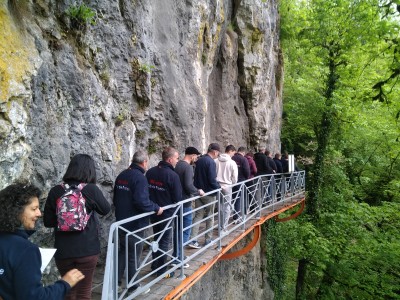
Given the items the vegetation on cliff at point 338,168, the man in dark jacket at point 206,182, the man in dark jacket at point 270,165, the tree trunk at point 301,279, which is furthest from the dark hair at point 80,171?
the tree trunk at point 301,279

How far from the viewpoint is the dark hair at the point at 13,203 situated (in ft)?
7.20

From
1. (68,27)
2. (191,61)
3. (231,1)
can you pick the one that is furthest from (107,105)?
(231,1)

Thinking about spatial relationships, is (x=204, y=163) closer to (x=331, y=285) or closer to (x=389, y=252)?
(x=389, y=252)

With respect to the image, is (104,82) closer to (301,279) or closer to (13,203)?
(13,203)

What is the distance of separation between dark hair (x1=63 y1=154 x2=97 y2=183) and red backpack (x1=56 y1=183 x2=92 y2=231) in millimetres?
164

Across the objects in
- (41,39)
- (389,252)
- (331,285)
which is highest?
(41,39)

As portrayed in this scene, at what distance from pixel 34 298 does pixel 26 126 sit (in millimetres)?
2895

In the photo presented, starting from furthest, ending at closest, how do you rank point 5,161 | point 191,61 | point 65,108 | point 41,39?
point 191,61, point 65,108, point 41,39, point 5,161

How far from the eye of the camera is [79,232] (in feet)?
11.1

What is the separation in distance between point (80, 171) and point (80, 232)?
64 cm

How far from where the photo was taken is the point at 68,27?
17.9 ft

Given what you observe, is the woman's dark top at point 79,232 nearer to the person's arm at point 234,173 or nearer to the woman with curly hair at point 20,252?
the woman with curly hair at point 20,252

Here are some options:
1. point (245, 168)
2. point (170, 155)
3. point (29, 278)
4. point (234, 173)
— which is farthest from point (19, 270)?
point (245, 168)

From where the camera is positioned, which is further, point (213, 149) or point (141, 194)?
point (213, 149)
